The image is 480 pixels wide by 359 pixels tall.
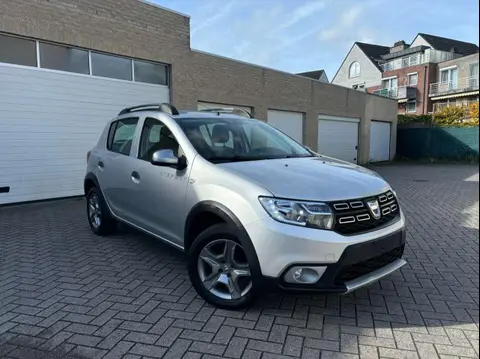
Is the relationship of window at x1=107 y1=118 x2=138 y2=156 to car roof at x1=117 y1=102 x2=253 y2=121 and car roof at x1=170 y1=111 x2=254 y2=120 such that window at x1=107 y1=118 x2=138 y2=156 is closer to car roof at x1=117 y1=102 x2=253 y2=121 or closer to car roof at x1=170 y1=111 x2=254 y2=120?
car roof at x1=117 y1=102 x2=253 y2=121

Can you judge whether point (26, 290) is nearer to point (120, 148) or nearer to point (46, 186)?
point (120, 148)

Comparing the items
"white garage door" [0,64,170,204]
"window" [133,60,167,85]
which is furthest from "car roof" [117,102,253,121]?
"window" [133,60,167,85]

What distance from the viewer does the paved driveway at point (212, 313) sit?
2.64 meters

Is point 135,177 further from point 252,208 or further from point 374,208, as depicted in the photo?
point 374,208

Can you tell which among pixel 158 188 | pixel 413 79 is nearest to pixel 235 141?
pixel 158 188

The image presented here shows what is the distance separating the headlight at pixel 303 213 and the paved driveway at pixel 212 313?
2.85 ft

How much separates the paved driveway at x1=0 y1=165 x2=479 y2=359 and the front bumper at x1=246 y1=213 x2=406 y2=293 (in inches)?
15.8

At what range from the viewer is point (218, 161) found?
3492 millimetres

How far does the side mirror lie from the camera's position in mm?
3574

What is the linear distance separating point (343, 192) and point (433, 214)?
499 centimetres

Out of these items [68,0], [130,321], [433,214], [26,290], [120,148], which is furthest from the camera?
[68,0]

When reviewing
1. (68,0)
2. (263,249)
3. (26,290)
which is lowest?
(26,290)

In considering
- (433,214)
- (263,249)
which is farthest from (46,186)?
(433,214)

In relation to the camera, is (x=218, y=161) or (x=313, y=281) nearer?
(x=313, y=281)
